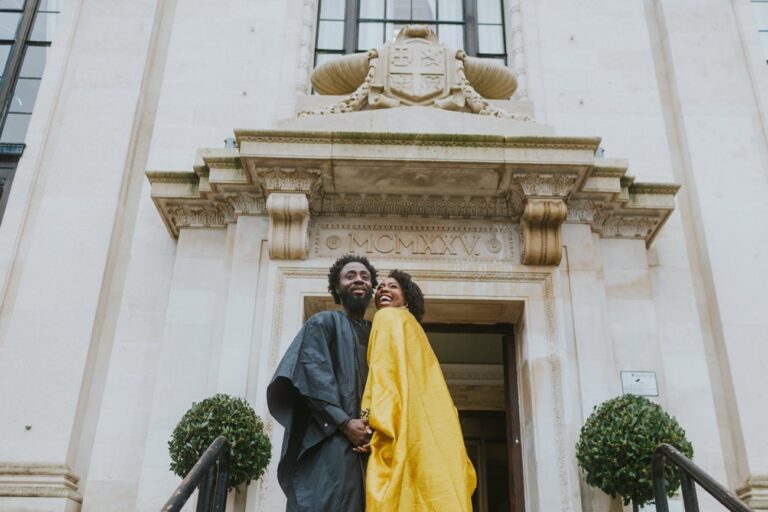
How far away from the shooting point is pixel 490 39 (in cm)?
1066

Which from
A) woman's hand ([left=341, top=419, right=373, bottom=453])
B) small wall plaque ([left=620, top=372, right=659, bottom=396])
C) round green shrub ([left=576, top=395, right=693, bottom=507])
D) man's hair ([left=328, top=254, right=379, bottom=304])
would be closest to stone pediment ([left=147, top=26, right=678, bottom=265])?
small wall plaque ([left=620, top=372, right=659, bottom=396])

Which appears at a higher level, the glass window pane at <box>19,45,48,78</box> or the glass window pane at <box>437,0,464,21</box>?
the glass window pane at <box>437,0,464,21</box>

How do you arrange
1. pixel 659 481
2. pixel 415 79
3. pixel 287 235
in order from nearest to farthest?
1. pixel 659 481
2. pixel 287 235
3. pixel 415 79

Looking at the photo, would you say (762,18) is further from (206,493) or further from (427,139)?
(206,493)

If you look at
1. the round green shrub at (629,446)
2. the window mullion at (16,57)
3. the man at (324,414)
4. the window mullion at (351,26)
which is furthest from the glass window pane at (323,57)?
the round green shrub at (629,446)

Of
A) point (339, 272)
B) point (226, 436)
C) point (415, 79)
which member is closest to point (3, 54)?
point (415, 79)

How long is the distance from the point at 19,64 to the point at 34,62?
196 millimetres

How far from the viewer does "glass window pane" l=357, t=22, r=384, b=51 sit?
10.6 meters

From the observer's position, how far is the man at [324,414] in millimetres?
4129

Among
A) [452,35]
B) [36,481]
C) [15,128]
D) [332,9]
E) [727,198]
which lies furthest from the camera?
[332,9]

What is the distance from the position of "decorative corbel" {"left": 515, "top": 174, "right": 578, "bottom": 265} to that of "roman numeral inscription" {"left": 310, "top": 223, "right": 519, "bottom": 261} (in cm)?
28

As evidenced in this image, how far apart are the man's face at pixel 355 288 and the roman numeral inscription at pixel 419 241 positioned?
8.65ft

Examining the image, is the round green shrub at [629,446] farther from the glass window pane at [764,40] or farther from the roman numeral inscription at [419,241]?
the glass window pane at [764,40]

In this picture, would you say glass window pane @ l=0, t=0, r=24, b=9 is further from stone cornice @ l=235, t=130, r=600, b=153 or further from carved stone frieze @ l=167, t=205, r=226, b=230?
stone cornice @ l=235, t=130, r=600, b=153
